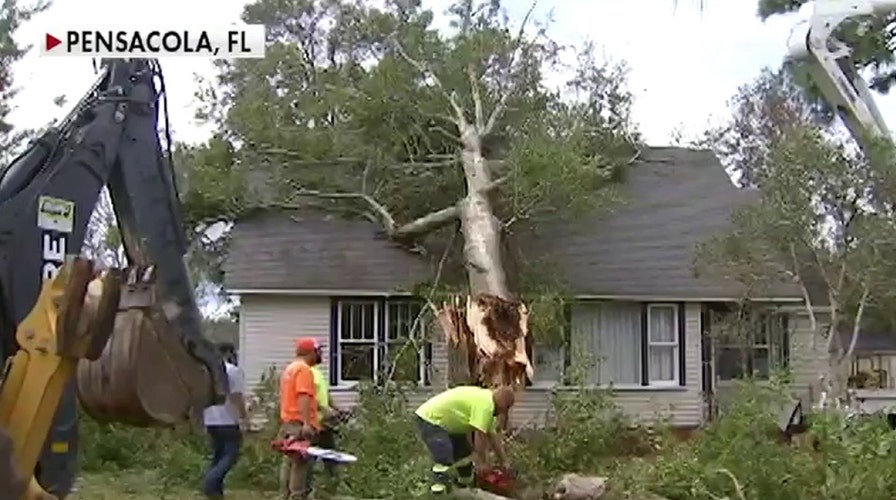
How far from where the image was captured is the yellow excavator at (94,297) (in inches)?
224

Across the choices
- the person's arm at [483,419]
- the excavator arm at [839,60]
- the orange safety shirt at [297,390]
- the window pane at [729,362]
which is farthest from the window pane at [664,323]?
the person's arm at [483,419]

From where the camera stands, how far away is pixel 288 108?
73.9ft

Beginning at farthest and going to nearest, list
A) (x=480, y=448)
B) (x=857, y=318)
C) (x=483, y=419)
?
(x=857, y=318)
(x=480, y=448)
(x=483, y=419)

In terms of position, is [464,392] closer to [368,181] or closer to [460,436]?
[460,436]

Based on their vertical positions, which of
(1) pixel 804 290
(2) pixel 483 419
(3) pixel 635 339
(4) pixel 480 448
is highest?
(1) pixel 804 290

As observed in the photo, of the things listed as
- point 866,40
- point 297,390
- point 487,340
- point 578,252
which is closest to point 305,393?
point 297,390

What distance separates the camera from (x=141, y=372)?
6.67m

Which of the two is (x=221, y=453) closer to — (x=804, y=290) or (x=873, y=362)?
(x=804, y=290)

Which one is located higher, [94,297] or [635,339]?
[94,297]

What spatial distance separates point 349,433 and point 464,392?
4780 mm

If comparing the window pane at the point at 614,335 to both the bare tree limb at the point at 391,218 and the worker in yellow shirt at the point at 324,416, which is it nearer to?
the bare tree limb at the point at 391,218

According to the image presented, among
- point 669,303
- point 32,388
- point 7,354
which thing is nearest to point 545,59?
point 669,303

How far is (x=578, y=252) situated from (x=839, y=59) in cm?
1070

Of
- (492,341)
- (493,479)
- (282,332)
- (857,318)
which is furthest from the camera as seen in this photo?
(282,332)
